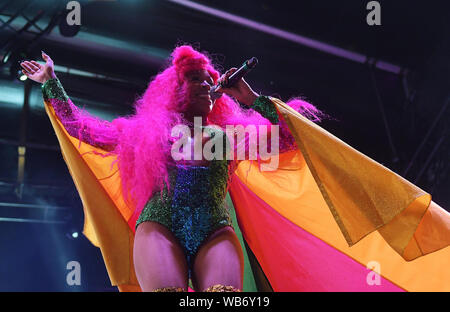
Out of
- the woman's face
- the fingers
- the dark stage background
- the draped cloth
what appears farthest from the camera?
the dark stage background

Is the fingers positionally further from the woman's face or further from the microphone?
the woman's face

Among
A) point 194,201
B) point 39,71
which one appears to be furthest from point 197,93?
point 39,71

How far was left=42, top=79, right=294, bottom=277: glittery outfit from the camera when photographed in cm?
178

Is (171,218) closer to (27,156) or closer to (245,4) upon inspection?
(245,4)

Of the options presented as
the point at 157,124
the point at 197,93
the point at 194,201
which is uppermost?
the point at 197,93

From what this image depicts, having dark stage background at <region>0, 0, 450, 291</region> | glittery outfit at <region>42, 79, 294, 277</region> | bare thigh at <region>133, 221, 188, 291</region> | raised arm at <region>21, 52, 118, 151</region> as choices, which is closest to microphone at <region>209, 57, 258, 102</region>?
glittery outfit at <region>42, 79, 294, 277</region>

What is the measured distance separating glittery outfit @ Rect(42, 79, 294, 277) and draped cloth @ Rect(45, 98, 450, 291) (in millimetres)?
322

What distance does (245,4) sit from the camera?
4031 millimetres

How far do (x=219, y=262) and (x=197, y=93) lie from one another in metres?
0.79

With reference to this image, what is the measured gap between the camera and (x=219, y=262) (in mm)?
1666

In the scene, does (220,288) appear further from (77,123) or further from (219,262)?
(77,123)
